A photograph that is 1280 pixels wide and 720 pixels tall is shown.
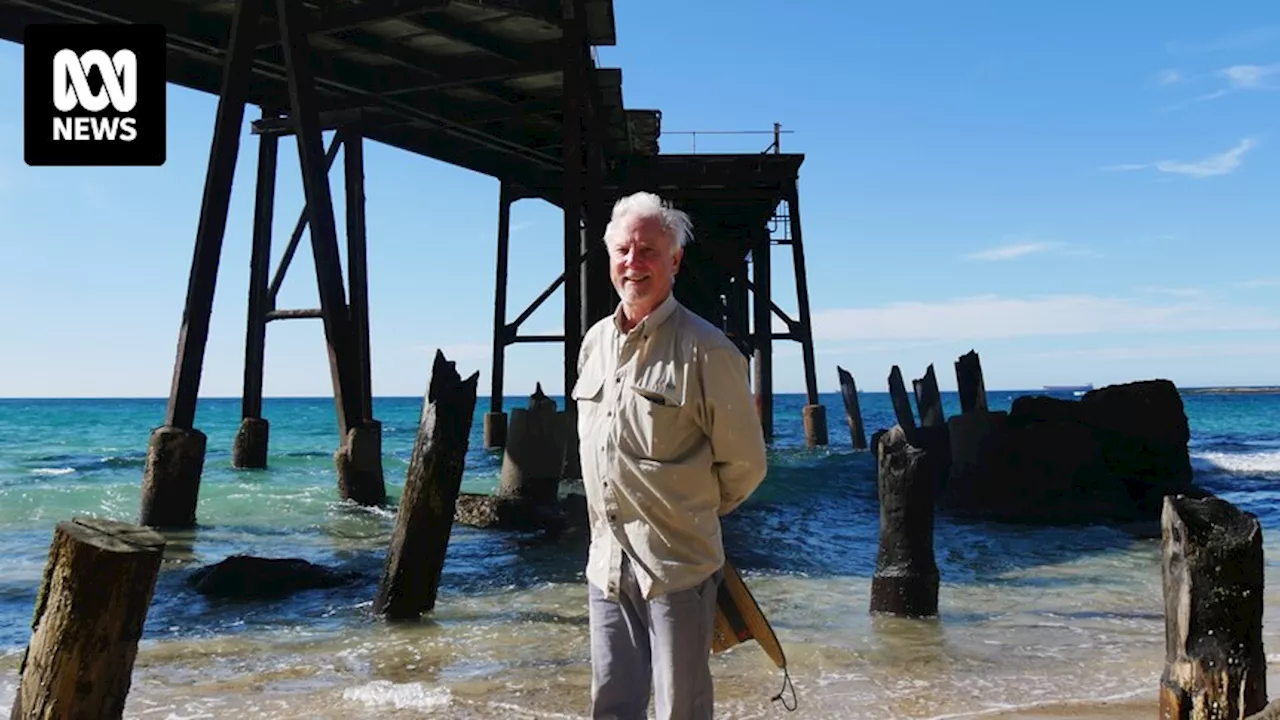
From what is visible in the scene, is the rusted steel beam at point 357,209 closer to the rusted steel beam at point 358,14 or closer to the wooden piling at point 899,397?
the rusted steel beam at point 358,14

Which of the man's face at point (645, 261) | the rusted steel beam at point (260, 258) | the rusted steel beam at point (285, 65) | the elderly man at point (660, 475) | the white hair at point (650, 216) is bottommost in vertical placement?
the elderly man at point (660, 475)

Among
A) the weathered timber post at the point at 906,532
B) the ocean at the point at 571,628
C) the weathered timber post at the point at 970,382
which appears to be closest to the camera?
the ocean at the point at 571,628

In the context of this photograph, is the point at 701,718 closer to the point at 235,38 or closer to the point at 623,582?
the point at 623,582

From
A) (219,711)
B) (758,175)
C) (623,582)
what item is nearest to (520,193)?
(758,175)

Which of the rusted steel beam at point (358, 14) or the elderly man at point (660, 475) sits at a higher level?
Answer: the rusted steel beam at point (358, 14)

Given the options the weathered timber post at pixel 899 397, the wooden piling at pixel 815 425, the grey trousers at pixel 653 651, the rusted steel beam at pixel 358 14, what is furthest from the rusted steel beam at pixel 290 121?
the wooden piling at pixel 815 425

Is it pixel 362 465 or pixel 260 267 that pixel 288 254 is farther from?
pixel 362 465

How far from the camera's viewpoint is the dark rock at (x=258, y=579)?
23.1ft

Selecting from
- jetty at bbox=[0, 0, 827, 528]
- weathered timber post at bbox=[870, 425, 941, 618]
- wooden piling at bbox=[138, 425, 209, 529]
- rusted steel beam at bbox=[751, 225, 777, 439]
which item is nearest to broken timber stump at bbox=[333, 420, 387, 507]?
jetty at bbox=[0, 0, 827, 528]

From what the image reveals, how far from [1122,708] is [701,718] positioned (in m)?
2.70

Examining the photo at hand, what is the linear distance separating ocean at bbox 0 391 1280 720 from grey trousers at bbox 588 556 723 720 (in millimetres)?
1815

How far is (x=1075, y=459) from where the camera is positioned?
12703 mm

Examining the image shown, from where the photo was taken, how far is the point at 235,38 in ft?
28.9

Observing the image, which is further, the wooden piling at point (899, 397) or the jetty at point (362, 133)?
the wooden piling at point (899, 397)
